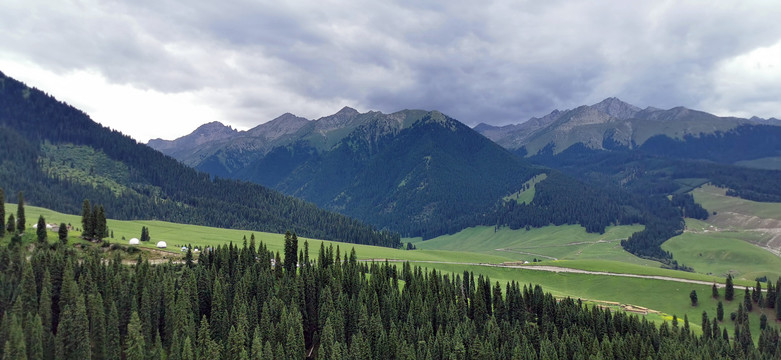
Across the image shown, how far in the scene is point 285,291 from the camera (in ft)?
417

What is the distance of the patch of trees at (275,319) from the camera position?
94.4 meters

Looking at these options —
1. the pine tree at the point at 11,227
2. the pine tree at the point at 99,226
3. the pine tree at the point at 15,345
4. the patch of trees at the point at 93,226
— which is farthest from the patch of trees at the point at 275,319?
the pine tree at the point at 11,227

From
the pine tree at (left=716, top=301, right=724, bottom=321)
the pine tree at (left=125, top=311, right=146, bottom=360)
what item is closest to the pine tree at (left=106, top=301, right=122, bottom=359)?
the pine tree at (left=125, top=311, right=146, bottom=360)

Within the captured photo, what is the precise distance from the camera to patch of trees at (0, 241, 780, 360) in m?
94.4

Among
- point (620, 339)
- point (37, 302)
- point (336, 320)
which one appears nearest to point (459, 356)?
point (336, 320)

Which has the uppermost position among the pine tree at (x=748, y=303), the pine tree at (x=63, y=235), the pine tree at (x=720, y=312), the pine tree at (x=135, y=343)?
the pine tree at (x=63, y=235)

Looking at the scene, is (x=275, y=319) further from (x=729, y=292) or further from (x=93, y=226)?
(x=729, y=292)

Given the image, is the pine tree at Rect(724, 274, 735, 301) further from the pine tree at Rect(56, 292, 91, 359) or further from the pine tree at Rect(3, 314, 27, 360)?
the pine tree at Rect(3, 314, 27, 360)

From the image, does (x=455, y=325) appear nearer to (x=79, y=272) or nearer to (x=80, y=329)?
(x=80, y=329)

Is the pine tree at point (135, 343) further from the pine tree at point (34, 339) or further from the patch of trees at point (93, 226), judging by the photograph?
the patch of trees at point (93, 226)

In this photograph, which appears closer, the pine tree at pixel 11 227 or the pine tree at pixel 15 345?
the pine tree at pixel 15 345

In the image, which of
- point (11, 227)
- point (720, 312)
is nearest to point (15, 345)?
point (11, 227)

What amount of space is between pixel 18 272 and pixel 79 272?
12.0 meters

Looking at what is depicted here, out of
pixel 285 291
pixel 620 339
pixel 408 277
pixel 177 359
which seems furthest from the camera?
pixel 408 277
